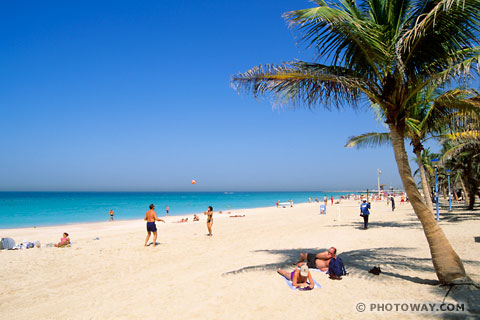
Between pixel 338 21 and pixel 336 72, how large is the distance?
3.40 feet

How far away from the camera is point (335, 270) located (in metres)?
5.93

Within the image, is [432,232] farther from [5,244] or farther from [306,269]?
[5,244]

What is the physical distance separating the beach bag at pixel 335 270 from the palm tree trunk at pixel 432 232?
1653 millimetres

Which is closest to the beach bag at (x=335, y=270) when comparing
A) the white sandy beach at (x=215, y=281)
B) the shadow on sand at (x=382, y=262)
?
the white sandy beach at (x=215, y=281)

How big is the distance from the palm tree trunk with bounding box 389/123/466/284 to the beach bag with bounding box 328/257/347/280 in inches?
65.1

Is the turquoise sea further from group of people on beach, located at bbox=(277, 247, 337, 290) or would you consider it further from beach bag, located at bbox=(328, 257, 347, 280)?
beach bag, located at bbox=(328, 257, 347, 280)

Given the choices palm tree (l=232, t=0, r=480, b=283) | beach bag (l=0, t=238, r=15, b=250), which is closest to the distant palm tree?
palm tree (l=232, t=0, r=480, b=283)

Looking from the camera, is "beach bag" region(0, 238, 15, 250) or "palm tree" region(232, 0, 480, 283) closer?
"palm tree" region(232, 0, 480, 283)

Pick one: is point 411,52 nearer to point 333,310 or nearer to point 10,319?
point 333,310

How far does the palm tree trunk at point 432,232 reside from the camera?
4.70 metres

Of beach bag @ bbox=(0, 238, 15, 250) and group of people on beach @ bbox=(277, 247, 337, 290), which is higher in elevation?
group of people on beach @ bbox=(277, 247, 337, 290)

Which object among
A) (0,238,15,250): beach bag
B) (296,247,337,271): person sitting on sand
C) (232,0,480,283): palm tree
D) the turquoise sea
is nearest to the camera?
(232,0,480,283): palm tree

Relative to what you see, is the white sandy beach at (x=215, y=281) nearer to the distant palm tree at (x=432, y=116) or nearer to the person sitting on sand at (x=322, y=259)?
the person sitting on sand at (x=322, y=259)

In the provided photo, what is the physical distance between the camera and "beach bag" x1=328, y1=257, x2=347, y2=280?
5.86m
